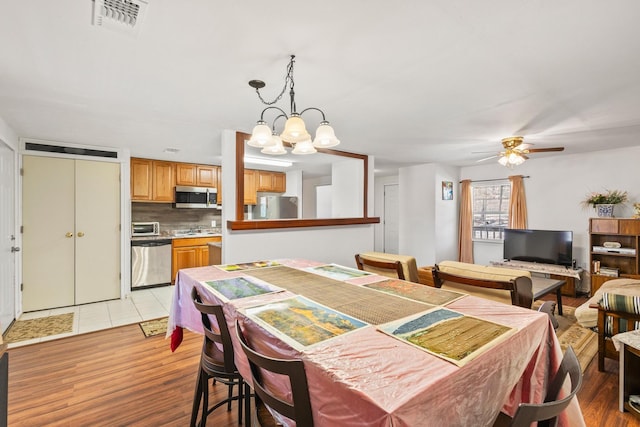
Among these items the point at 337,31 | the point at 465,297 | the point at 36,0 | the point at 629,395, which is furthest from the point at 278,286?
the point at 629,395

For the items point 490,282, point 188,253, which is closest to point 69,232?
point 188,253

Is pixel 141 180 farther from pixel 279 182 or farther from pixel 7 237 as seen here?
pixel 279 182

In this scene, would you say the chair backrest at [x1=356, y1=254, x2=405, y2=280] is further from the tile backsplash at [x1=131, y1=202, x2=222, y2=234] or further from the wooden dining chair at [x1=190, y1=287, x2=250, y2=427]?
the tile backsplash at [x1=131, y1=202, x2=222, y2=234]

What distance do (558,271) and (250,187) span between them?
550 centimetres

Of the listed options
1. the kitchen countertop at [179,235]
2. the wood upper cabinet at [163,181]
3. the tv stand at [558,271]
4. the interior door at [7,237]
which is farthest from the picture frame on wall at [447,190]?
the interior door at [7,237]

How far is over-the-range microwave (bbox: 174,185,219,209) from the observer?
5.35 metres

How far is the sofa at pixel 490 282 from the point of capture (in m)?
2.06

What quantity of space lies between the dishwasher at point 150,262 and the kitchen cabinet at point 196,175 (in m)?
1.15

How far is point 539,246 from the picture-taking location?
4.92 meters

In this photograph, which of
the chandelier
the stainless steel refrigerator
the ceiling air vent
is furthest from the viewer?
the stainless steel refrigerator

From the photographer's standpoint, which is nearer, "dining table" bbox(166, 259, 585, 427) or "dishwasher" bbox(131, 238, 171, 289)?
"dining table" bbox(166, 259, 585, 427)

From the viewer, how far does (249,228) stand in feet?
10.5

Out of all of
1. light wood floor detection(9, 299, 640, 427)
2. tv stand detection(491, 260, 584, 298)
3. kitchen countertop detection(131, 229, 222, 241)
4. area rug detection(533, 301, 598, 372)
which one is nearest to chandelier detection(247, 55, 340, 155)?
light wood floor detection(9, 299, 640, 427)

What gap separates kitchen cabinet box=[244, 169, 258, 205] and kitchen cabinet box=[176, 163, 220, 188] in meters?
0.60
